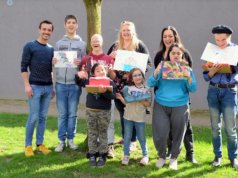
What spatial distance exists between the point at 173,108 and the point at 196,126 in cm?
362

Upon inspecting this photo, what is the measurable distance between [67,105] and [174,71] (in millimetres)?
1909

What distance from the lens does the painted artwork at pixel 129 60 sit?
5.54 m

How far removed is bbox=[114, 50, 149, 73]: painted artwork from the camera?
5.54m

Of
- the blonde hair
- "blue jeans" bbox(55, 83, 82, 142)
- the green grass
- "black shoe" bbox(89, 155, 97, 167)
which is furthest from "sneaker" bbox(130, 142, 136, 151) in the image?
the blonde hair

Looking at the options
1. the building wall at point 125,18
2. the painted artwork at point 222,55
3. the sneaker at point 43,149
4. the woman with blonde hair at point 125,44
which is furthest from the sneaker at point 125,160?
the building wall at point 125,18

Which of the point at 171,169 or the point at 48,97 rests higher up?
the point at 48,97

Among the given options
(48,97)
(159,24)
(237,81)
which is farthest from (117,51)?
(159,24)

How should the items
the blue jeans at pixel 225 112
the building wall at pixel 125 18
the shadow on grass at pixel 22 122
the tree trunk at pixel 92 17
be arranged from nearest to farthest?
the blue jeans at pixel 225 112 → the tree trunk at pixel 92 17 → the shadow on grass at pixel 22 122 → the building wall at pixel 125 18

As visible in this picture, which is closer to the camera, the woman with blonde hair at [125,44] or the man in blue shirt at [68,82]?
the woman with blonde hair at [125,44]

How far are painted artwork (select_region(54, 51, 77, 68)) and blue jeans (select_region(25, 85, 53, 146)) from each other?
1.38 feet

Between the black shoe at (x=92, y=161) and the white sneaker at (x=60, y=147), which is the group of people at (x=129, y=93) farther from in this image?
the white sneaker at (x=60, y=147)

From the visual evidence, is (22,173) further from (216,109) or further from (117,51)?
(216,109)

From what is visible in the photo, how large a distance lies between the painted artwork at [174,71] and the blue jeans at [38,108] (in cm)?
186

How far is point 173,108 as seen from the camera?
523cm
